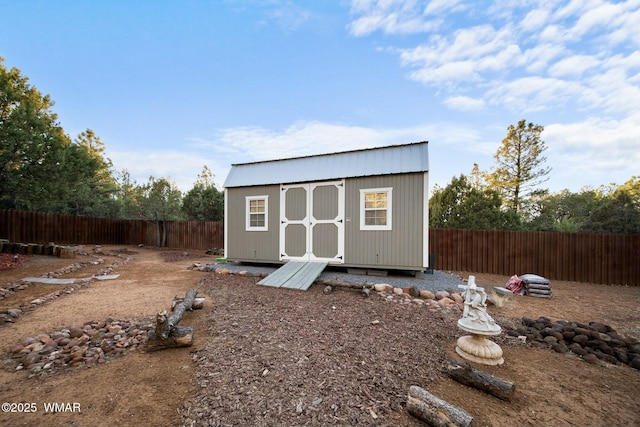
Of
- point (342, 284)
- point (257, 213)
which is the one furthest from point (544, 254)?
point (257, 213)

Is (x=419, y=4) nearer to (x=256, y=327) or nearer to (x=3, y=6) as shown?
(x=256, y=327)

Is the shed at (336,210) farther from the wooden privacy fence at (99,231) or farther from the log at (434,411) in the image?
the wooden privacy fence at (99,231)

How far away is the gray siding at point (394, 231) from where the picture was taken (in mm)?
6488

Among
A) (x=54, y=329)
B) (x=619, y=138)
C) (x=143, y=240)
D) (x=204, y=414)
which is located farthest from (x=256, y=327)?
(x=619, y=138)

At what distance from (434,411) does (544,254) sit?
30.9 ft

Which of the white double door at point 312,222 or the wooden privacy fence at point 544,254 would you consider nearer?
the white double door at point 312,222

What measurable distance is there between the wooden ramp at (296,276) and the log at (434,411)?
12.0ft

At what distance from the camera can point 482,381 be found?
2350 mm

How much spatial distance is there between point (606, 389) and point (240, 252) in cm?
796

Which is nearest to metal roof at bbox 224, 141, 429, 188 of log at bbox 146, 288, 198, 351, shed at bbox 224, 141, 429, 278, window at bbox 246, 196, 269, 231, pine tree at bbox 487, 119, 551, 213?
shed at bbox 224, 141, 429, 278

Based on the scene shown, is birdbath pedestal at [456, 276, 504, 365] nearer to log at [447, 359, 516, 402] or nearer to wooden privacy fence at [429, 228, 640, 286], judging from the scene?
log at [447, 359, 516, 402]

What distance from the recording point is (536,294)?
239 inches

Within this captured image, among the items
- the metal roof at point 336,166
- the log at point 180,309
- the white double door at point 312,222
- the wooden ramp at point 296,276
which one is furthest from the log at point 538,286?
the log at point 180,309

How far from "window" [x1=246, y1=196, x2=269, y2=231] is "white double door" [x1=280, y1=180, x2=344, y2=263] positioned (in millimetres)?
603
